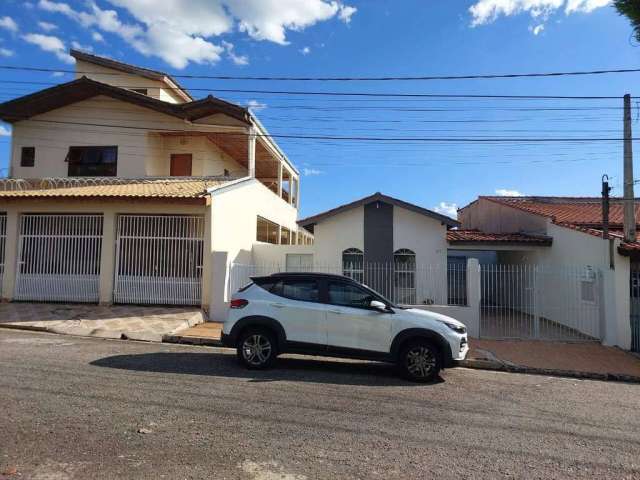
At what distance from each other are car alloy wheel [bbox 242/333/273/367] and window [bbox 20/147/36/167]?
1481cm

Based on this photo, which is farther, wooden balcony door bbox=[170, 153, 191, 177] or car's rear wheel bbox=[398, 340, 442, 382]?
wooden balcony door bbox=[170, 153, 191, 177]

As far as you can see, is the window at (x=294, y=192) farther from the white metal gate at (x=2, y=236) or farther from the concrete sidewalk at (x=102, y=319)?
the white metal gate at (x=2, y=236)

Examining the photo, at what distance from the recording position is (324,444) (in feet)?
13.8

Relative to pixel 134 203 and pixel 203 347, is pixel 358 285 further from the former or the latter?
pixel 134 203

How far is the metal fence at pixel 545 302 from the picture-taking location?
11.8 meters

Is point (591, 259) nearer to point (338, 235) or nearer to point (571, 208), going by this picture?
point (338, 235)

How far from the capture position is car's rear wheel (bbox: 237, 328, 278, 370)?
719 cm

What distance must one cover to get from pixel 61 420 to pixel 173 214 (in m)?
9.55

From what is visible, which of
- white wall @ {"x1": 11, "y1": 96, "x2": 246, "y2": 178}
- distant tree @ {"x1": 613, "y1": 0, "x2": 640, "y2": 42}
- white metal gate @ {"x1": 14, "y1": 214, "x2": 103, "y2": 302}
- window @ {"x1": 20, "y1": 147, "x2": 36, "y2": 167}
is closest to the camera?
distant tree @ {"x1": 613, "y1": 0, "x2": 640, "y2": 42}

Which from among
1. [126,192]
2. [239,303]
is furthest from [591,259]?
[126,192]

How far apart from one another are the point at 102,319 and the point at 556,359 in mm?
10801

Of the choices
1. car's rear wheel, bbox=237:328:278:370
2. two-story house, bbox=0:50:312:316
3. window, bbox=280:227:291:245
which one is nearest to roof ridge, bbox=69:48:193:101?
two-story house, bbox=0:50:312:316

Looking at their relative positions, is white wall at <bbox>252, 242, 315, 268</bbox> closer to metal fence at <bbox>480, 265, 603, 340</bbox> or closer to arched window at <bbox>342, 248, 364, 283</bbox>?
arched window at <bbox>342, 248, 364, 283</bbox>

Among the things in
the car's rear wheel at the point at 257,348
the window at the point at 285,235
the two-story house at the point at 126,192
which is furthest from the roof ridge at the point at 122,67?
the car's rear wheel at the point at 257,348
